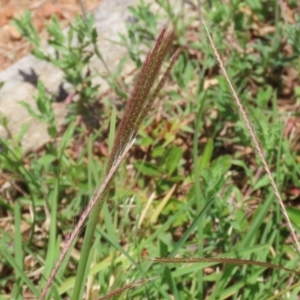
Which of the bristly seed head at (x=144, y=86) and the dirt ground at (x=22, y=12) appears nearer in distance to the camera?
the bristly seed head at (x=144, y=86)

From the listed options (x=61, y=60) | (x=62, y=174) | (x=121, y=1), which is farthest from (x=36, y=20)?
(x=62, y=174)

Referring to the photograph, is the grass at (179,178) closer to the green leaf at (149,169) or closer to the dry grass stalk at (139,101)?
the green leaf at (149,169)

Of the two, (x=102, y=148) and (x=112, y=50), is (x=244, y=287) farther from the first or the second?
(x=112, y=50)

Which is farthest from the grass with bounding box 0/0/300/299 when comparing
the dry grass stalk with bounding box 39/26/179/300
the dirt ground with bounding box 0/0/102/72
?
the dry grass stalk with bounding box 39/26/179/300

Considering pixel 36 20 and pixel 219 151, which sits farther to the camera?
pixel 36 20

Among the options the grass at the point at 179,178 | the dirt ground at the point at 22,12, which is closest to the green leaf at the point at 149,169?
the grass at the point at 179,178

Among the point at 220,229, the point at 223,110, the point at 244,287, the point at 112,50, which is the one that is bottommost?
the point at 244,287

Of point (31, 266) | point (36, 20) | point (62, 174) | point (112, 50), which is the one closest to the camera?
point (31, 266)
